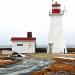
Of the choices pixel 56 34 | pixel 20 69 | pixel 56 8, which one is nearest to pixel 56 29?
pixel 56 34

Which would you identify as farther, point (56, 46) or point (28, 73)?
point (56, 46)

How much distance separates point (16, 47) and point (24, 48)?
1.19 meters

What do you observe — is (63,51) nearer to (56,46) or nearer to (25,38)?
(56,46)

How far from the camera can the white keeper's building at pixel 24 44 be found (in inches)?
2258

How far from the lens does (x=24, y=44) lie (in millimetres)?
57469

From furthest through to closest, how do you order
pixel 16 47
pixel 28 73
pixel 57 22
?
pixel 16 47 → pixel 57 22 → pixel 28 73

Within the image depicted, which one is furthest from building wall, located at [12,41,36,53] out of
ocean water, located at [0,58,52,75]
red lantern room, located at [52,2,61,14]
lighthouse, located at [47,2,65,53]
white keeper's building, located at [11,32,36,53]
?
ocean water, located at [0,58,52,75]

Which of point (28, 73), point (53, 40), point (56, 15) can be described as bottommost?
point (28, 73)

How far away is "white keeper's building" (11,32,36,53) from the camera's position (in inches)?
2258

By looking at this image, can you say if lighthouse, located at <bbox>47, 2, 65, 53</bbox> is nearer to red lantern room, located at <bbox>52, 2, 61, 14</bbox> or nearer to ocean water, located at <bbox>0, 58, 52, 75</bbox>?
red lantern room, located at <bbox>52, 2, 61, 14</bbox>

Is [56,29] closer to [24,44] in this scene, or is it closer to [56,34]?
[56,34]

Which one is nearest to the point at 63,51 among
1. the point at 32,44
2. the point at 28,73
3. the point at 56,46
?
the point at 56,46

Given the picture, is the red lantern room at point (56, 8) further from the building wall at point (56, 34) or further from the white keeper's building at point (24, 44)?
the white keeper's building at point (24, 44)

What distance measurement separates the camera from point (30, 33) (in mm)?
59281
